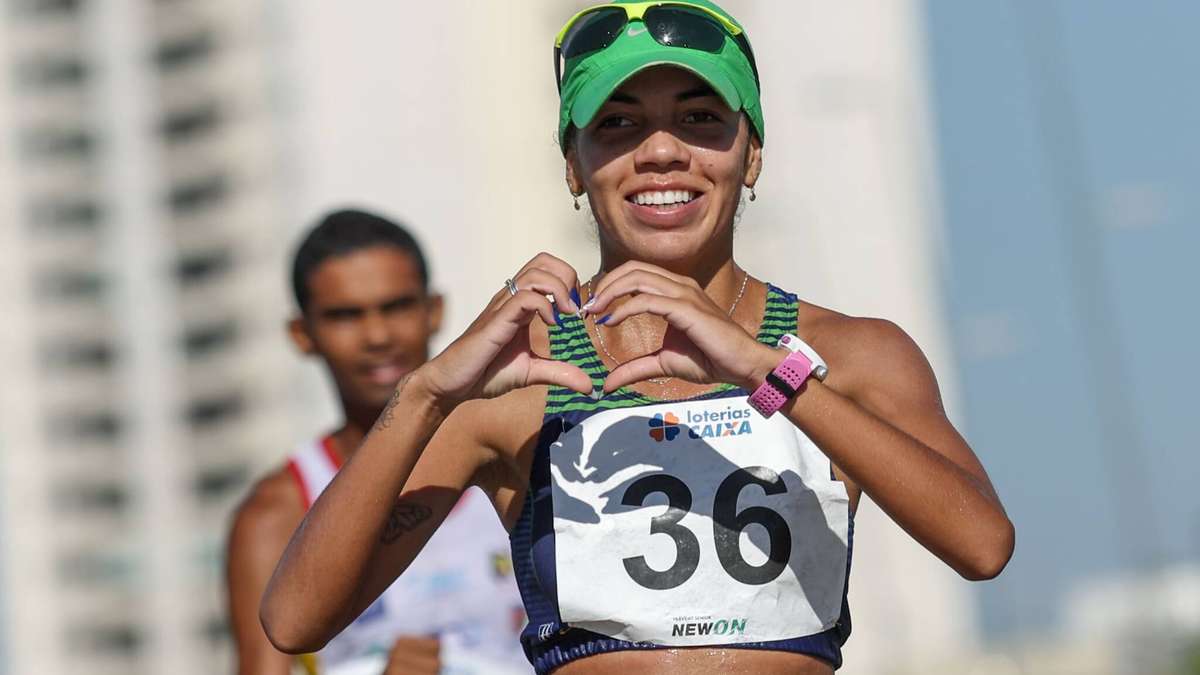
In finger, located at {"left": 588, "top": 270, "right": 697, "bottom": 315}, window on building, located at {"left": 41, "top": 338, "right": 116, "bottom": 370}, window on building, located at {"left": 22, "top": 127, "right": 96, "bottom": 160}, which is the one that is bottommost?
finger, located at {"left": 588, "top": 270, "right": 697, "bottom": 315}

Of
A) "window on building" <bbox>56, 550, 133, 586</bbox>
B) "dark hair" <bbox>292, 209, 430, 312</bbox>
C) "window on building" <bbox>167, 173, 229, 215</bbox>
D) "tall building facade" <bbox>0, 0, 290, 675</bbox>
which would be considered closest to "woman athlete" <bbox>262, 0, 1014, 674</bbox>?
"dark hair" <bbox>292, 209, 430, 312</bbox>

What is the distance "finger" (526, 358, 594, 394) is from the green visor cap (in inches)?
18.2

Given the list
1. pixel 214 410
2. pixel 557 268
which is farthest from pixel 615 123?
pixel 214 410

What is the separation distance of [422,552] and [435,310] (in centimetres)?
79

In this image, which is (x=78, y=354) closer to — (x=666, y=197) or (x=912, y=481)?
(x=666, y=197)

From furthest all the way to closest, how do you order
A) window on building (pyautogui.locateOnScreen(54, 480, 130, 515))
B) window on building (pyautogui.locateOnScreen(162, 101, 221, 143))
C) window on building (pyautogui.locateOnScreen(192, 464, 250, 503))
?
window on building (pyautogui.locateOnScreen(54, 480, 130, 515)), window on building (pyautogui.locateOnScreen(162, 101, 221, 143)), window on building (pyautogui.locateOnScreen(192, 464, 250, 503))

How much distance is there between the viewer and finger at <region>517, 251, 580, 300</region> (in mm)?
3611

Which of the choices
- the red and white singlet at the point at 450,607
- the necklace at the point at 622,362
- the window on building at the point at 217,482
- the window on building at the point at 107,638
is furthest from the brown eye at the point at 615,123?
the window on building at the point at 107,638

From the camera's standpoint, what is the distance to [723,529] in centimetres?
380

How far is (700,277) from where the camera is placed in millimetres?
4051

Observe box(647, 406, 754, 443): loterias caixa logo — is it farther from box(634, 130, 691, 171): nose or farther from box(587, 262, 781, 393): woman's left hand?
box(634, 130, 691, 171): nose

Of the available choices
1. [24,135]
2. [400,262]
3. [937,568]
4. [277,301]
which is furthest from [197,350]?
[400,262]

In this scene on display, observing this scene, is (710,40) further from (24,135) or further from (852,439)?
(24,135)

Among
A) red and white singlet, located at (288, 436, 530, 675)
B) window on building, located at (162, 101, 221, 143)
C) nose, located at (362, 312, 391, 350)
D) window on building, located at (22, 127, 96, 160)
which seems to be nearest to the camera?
red and white singlet, located at (288, 436, 530, 675)
